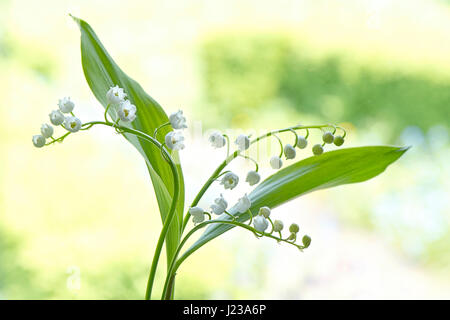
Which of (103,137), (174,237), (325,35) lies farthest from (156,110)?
(325,35)

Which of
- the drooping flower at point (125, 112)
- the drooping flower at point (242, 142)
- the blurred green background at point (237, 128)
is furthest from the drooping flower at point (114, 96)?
the blurred green background at point (237, 128)

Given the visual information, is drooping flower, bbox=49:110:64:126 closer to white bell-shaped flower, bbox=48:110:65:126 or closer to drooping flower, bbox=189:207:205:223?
white bell-shaped flower, bbox=48:110:65:126

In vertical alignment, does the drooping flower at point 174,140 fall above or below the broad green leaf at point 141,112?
below

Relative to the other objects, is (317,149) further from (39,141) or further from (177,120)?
(39,141)

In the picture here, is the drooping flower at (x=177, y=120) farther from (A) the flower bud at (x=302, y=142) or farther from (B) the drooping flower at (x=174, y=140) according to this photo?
(A) the flower bud at (x=302, y=142)

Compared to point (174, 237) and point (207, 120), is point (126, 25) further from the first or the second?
point (174, 237)

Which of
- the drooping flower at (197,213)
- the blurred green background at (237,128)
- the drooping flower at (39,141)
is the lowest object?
the drooping flower at (197,213)
